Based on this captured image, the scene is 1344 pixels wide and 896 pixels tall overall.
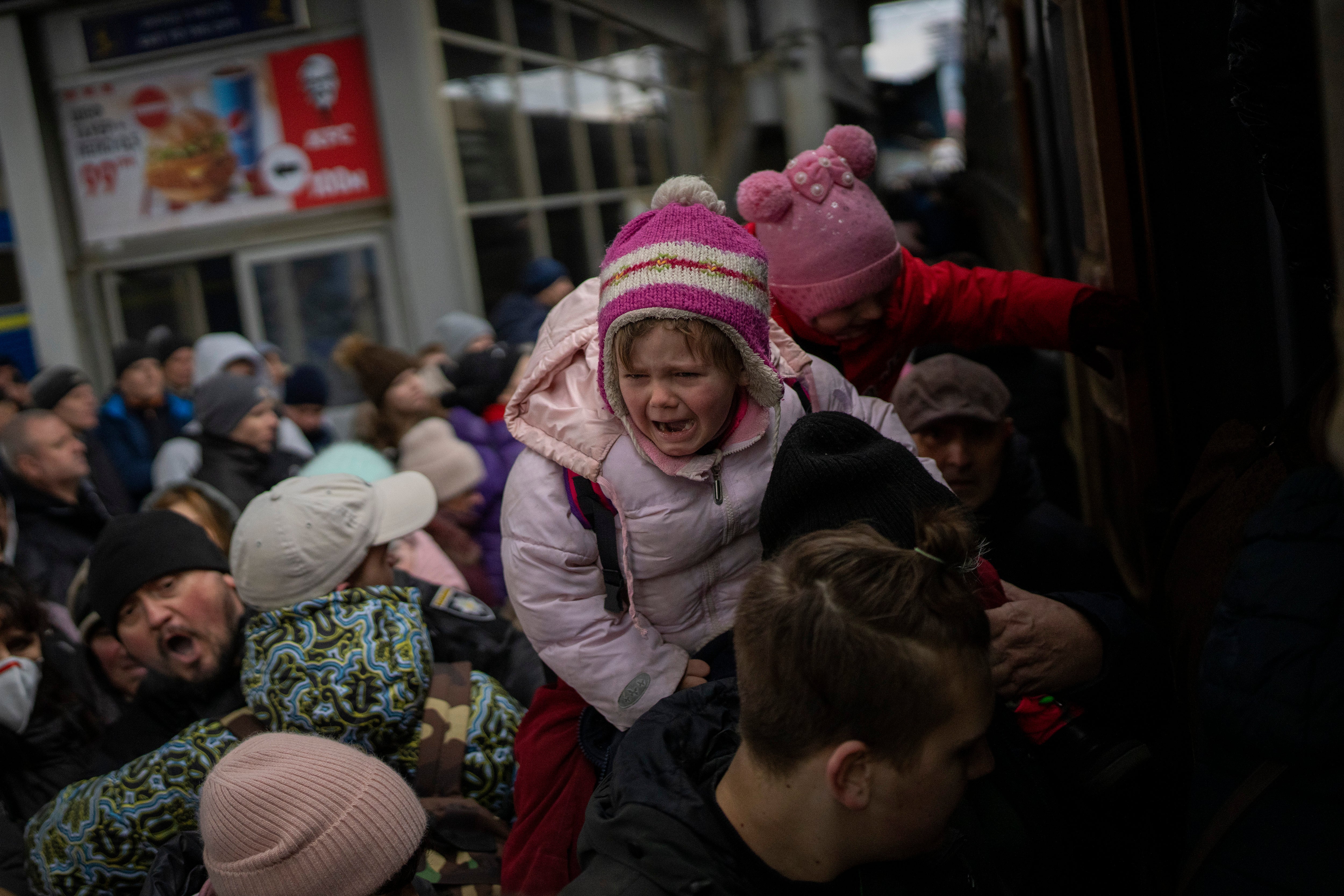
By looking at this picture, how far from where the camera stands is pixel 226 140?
30.4 feet

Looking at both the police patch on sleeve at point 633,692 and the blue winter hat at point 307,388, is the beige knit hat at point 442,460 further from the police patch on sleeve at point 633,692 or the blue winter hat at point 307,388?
the police patch on sleeve at point 633,692

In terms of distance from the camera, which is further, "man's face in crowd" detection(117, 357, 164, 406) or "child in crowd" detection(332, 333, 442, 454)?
"man's face in crowd" detection(117, 357, 164, 406)

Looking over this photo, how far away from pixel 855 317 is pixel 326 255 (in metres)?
7.82

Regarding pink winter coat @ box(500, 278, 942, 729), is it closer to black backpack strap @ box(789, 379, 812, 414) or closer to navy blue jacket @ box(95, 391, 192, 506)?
black backpack strap @ box(789, 379, 812, 414)

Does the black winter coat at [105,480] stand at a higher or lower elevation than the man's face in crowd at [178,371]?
lower

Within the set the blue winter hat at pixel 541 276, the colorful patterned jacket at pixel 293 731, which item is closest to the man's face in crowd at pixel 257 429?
the blue winter hat at pixel 541 276

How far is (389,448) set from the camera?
215 inches

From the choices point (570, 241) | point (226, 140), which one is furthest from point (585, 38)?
point (226, 140)

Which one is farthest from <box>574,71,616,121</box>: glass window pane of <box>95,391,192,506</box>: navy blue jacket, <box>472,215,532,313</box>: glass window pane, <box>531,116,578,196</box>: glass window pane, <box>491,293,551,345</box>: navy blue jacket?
<box>95,391,192,506</box>: navy blue jacket

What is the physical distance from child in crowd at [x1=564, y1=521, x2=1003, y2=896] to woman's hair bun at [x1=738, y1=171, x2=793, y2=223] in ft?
3.76

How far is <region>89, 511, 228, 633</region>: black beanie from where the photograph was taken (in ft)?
9.27

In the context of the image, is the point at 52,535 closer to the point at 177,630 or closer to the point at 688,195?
the point at 177,630

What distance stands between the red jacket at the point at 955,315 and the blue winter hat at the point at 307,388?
4873mm

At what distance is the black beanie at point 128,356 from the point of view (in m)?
7.03
